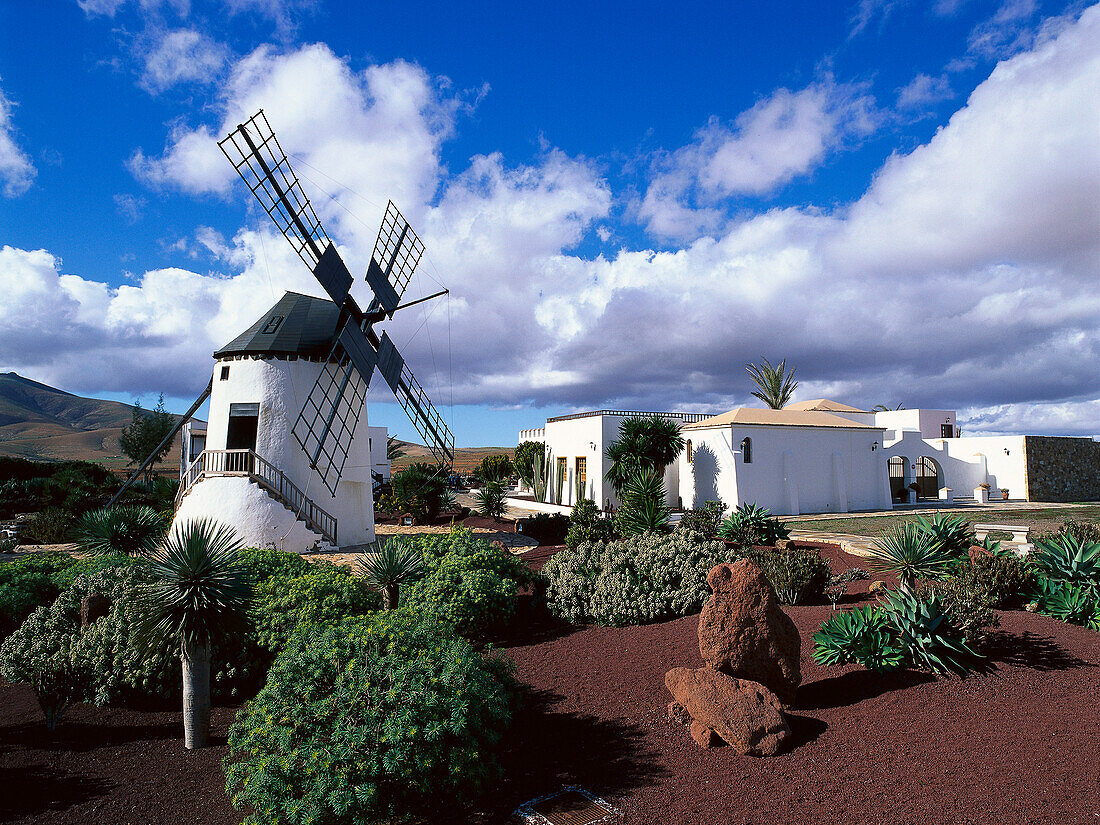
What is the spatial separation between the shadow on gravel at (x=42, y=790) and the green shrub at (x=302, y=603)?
6.33ft

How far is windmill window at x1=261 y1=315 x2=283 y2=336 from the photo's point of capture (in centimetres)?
1666

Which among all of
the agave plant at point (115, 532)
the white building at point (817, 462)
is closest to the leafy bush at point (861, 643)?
the agave plant at point (115, 532)

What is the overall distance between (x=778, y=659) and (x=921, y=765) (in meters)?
1.31

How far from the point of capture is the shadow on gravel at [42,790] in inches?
208

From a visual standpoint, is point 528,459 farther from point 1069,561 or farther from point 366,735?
point 366,735

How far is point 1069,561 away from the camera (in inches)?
327

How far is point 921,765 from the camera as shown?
4.64 metres

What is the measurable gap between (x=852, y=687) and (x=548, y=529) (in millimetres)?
13114

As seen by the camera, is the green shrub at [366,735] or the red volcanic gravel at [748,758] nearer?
the green shrub at [366,735]

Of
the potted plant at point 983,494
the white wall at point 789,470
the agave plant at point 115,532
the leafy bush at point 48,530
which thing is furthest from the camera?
the potted plant at point 983,494

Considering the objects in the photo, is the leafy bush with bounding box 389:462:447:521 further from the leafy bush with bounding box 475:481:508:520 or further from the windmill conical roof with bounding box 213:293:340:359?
the windmill conical roof with bounding box 213:293:340:359

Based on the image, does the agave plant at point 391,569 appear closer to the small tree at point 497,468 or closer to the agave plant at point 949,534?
the agave plant at point 949,534

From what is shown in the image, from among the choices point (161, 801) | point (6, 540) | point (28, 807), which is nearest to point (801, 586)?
point (161, 801)

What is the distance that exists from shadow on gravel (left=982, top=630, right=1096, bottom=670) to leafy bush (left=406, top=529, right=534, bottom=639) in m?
5.71
